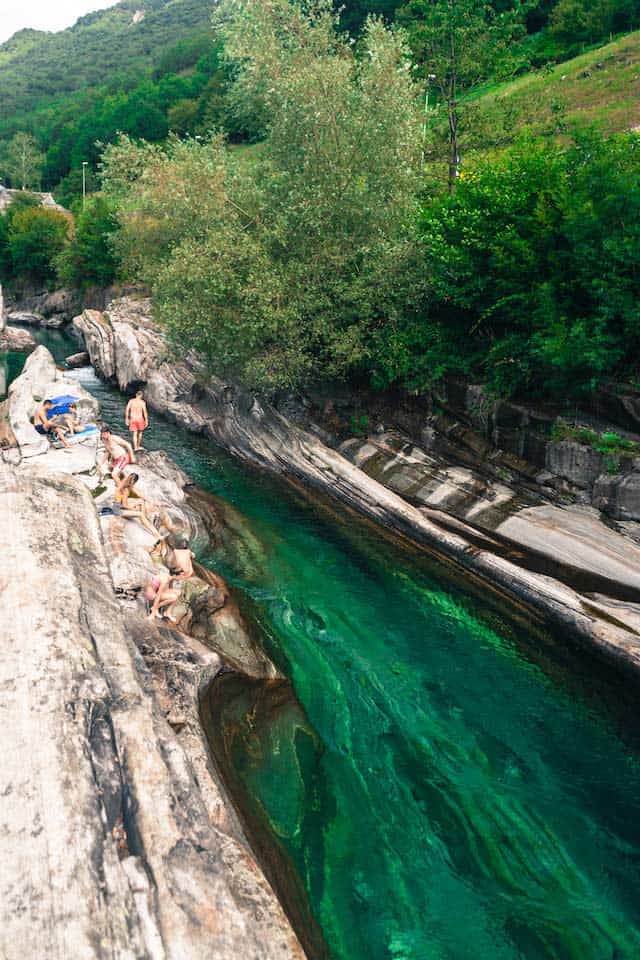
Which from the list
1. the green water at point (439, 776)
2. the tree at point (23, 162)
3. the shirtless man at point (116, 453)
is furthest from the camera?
the tree at point (23, 162)

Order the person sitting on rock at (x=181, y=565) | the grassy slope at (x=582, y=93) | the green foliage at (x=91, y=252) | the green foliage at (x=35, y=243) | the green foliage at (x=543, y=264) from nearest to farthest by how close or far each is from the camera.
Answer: the person sitting on rock at (x=181, y=565)
the green foliage at (x=543, y=264)
the grassy slope at (x=582, y=93)
the green foliage at (x=91, y=252)
the green foliage at (x=35, y=243)

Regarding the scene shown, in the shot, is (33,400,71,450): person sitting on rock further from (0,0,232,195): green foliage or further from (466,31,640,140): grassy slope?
(0,0,232,195): green foliage

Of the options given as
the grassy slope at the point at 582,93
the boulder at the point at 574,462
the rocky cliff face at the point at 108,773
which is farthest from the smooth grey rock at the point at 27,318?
the boulder at the point at 574,462

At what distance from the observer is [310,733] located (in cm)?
1030

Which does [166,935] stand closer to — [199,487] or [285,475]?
[199,487]

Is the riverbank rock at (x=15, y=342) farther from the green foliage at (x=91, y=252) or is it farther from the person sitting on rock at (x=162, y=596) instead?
A: the person sitting on rock at (x=162, y=596)

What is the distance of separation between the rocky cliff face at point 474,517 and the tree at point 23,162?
101 m

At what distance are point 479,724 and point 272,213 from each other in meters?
17.3

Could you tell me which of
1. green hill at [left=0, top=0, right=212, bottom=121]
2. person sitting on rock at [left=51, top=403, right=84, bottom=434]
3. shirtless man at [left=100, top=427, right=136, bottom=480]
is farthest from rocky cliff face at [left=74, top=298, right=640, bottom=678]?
green hill at [left=0, top=0, right=212, bottom=121]

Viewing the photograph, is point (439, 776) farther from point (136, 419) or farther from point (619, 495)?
point (136, 419)

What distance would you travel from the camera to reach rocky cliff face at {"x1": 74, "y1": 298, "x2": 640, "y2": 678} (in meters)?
13.1

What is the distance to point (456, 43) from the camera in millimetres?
25469

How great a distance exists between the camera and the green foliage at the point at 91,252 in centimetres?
5284

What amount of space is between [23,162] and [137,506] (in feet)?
369
